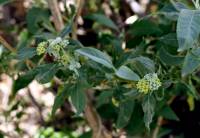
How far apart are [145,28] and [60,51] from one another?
60 cm

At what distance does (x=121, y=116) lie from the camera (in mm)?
1091

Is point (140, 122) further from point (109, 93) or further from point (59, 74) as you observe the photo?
point (59, 74)

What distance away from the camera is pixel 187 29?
0.71m

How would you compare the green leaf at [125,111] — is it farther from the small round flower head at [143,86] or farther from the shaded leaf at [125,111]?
the small round flower head at [143,86]

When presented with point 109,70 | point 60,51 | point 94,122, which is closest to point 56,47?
point 60,51

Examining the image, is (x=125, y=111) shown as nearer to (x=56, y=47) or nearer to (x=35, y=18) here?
(x=56, y=47)

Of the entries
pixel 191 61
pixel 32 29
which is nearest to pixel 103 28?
pixel 32 29

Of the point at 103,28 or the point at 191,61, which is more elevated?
the point at 191,61

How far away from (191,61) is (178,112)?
1.10 m

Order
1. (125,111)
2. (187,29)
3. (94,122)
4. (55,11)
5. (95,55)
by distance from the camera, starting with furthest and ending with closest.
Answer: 1. (94,122)
2. (55,11)
3. (125,111)
4. (95,55)
5. (187,29)

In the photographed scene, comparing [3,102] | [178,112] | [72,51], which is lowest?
[178,112]

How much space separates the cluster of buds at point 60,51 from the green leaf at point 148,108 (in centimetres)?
15

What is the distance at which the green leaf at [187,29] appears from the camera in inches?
27.5

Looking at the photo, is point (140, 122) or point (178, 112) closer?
point (140, 122)
